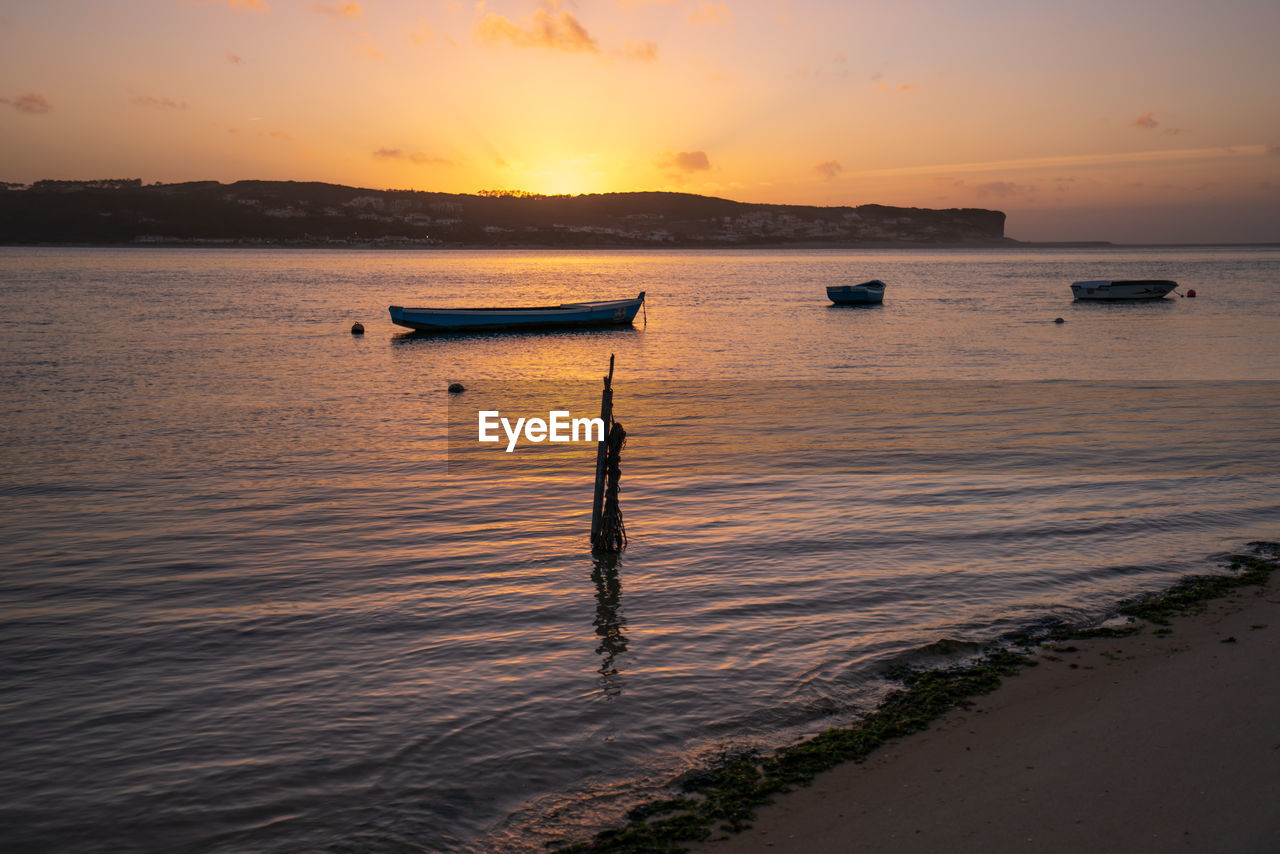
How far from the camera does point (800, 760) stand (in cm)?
700

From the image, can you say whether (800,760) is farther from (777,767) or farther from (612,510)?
(612,510)

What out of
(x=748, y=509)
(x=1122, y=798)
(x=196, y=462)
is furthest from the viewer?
(x=196, y=462)

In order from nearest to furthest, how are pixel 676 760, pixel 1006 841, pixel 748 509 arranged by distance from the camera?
pixel 1006 841 → pixel 676 760 → pixel 748 509

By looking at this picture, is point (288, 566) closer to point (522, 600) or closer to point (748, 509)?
point (522, 600)

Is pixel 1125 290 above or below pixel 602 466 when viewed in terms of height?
above

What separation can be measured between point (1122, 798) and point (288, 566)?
1040 cm

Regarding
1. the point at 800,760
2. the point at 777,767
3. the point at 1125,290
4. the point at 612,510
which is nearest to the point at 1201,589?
the point at 800,760

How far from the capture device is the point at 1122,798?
6277 mm

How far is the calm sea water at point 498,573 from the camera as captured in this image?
23.4 ft

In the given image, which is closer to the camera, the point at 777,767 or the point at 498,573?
the point at 777,767

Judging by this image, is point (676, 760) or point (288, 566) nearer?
point (676, 760)

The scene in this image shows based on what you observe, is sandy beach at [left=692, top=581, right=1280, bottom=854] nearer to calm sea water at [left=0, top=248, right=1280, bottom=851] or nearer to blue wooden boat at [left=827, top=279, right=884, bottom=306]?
calm sea water at [left=0, top=248, right=1280, bottom=851]

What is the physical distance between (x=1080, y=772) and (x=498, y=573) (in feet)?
24.6

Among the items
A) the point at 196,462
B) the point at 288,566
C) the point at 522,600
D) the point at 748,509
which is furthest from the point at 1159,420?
the point at 196,462
